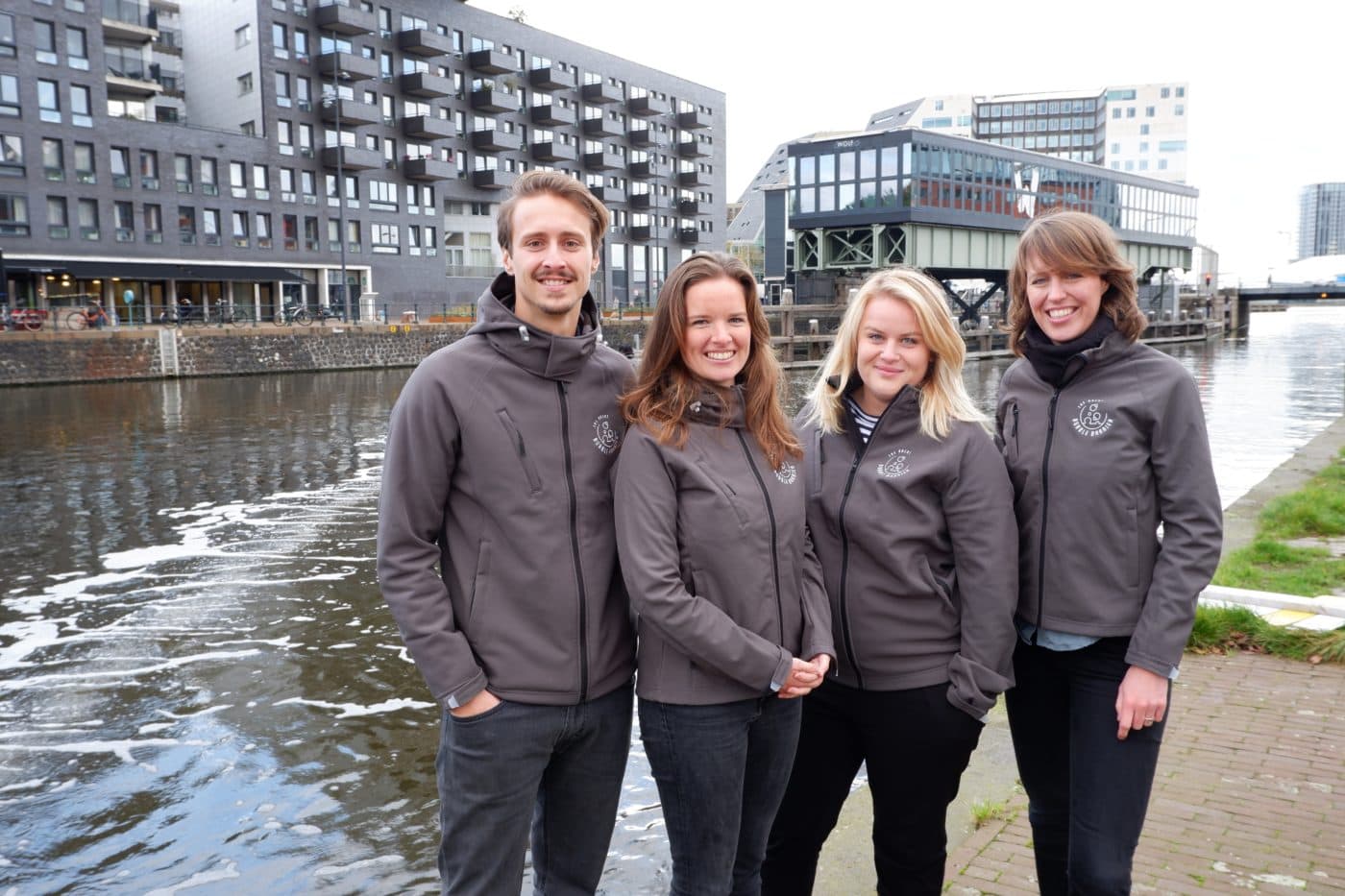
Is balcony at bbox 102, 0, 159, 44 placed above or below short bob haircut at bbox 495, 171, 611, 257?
above

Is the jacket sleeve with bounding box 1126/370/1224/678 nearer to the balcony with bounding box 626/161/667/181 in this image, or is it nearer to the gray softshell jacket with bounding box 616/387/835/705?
the gray softshell jacket with bounding box 616/387/835/705

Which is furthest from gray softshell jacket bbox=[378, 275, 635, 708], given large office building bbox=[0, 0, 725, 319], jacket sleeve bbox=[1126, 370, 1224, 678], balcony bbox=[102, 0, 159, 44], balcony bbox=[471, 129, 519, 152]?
balcony bbox=[471, 129, 519, 152]

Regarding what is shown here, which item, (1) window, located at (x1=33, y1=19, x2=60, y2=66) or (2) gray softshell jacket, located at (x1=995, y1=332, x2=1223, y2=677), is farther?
(1) window, located at (x1=33, y1=19, x2=60, y2=66)

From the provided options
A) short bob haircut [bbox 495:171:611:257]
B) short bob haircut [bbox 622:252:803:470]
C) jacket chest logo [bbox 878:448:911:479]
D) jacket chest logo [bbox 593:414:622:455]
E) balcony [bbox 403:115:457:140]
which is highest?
balcony [bbox 403:115:457:140]

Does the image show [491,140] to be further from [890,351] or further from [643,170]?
[890,351]

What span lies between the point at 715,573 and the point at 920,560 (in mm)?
649

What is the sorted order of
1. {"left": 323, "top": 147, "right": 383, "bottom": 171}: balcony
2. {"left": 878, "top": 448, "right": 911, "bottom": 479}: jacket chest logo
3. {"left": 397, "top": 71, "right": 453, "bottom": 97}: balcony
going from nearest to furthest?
1. {"left": 878, "top": 448, "right": 911, "bottom": 479}: jacket chest logo
2. {"left": 323, "top": 147, "right": 383, "bottom": 171}: balcony
3. {"left": 397, "top": 71, "right": 453, "bottom": 97}: balcony

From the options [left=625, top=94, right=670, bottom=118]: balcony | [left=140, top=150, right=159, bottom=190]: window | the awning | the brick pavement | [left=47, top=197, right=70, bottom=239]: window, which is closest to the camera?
the brick pavement

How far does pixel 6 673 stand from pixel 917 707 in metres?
7.83

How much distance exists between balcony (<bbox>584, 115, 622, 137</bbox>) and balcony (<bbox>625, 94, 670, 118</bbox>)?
1905 millimetres

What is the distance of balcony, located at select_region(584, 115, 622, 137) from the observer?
73250mm

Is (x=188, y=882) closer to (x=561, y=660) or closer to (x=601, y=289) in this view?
(x=561, y=660)

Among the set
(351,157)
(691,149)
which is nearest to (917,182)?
(351,157)

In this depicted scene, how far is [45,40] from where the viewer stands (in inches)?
1772
